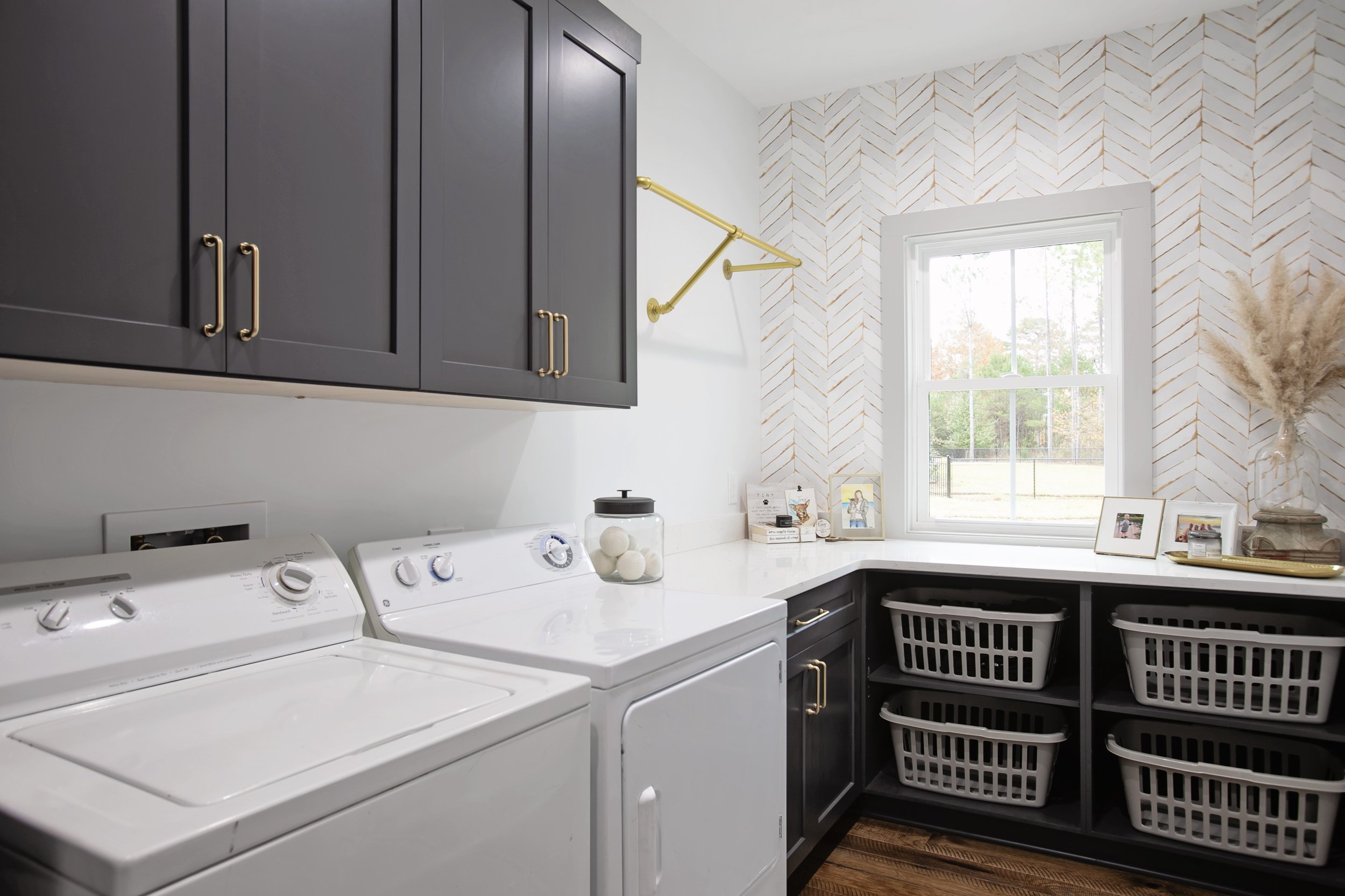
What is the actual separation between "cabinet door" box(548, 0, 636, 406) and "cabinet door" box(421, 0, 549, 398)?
50mm

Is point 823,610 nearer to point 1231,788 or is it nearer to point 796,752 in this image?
point 796,752

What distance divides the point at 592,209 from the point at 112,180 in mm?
1007

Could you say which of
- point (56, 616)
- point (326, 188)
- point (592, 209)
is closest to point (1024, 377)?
point (592, 209)

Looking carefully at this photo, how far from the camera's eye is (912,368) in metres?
3.24

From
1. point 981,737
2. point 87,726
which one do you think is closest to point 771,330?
point 981,737

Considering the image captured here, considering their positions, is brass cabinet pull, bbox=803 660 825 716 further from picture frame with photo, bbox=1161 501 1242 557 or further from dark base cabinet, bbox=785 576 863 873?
picture frame with photo, bbox=1161 501 1242 557

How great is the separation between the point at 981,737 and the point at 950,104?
2332 millimetres

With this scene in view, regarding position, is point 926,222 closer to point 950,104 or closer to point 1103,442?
point 950,104

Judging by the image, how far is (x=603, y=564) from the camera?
6.50 feet

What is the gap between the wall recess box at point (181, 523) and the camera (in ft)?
4.14

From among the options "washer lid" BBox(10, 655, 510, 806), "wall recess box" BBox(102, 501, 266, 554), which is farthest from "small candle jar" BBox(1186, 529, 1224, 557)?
"wall recess box" BBox(102, 501, 266, 554)

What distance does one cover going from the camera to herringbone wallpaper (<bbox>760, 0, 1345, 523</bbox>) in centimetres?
260

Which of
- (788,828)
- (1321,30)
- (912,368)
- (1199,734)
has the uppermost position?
(1321,30)

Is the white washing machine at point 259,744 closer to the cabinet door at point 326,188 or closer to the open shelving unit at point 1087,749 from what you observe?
the cabinet door at point 326,188
